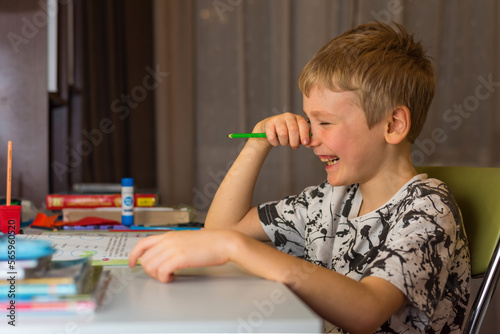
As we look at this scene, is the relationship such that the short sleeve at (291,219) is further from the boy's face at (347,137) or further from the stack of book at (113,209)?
the stack of book at (113,209)

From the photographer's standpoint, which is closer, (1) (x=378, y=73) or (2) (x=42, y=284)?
(2) (x=42, y=284)

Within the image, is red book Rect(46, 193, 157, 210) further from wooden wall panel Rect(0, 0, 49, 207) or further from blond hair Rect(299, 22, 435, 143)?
blond hair Rect(299, 22, 435, 143)

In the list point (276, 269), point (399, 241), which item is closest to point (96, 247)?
point (276, 269)

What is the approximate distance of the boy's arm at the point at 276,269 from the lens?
0.59 metres

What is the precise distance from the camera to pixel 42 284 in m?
0.46

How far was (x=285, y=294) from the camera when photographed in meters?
0.52

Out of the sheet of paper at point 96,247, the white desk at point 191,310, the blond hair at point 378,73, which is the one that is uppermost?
the blond hair at point 378,73

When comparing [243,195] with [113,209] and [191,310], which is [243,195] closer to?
[113,209]

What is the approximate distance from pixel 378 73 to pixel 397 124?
10 centimetres

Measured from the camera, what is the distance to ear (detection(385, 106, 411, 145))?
37.5 inches

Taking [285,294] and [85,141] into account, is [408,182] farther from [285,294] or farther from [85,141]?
[85,141]

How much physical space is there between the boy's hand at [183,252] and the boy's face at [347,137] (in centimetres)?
40

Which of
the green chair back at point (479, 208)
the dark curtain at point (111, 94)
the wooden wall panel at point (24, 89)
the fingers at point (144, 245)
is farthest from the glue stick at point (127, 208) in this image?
the dark curtain at point (111, 94)

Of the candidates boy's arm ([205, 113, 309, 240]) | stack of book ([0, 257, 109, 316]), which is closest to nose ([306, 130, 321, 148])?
boy's arm ([205, 113, 309, 240])
